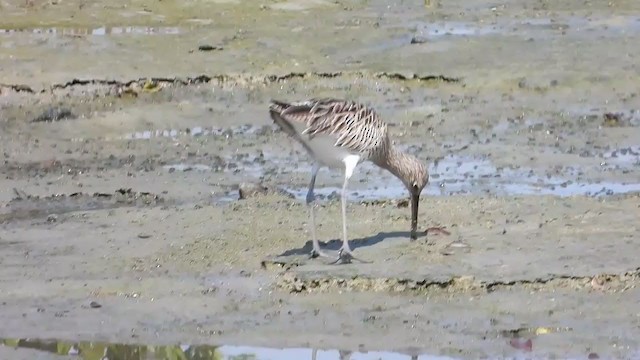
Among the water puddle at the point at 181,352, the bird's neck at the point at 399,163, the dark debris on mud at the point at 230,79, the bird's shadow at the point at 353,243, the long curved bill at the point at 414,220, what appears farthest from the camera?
the dark debris on mud at the point at 230,79

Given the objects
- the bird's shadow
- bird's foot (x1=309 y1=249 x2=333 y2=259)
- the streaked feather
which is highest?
the streaked feather

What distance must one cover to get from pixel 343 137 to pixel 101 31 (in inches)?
351

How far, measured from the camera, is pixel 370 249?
29.8 ft

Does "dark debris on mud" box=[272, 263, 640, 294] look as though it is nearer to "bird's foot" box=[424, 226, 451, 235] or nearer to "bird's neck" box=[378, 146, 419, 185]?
"bird's foot" box=[424, 226, 451, 235]

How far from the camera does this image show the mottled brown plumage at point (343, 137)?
8.91 meters

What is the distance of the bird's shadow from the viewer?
909cm

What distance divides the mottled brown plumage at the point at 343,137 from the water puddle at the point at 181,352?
5.46 feet

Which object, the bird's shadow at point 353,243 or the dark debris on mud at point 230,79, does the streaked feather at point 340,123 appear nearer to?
the bird's shadow at point 353,243

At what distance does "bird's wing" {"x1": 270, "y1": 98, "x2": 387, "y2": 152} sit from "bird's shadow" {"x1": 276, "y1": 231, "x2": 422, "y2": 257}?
57 cm

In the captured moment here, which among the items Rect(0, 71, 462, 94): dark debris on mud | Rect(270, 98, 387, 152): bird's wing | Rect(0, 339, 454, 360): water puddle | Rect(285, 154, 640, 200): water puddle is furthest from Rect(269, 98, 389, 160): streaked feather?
Rect(0, 71, 462, 94): dark debris on mud

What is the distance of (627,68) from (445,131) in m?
2.88

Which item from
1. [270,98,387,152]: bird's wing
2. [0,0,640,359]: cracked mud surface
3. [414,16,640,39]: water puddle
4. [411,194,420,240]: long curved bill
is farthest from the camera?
[414,16,640,39]: water puddle

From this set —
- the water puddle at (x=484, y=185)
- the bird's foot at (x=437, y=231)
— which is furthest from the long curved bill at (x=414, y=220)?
the water puddle at (x=484, y=185)

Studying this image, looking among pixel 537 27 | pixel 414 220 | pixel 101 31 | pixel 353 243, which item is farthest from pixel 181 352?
pixel 537 27
